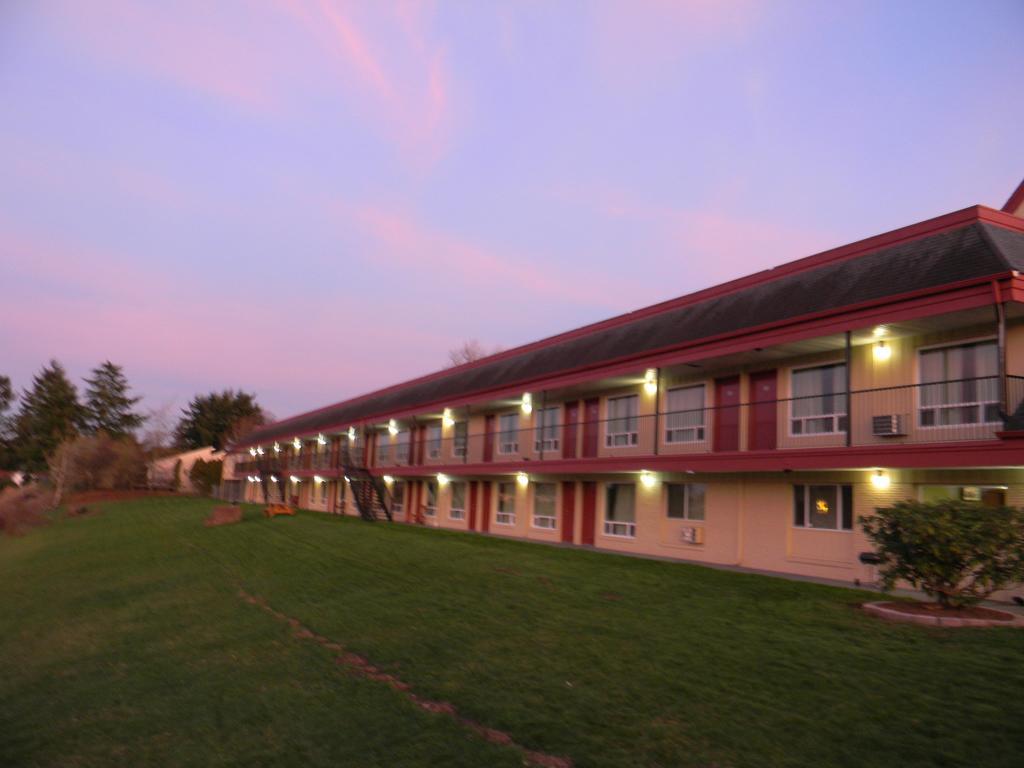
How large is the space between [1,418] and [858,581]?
99.7m

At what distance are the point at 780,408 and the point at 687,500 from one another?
3.81 meters

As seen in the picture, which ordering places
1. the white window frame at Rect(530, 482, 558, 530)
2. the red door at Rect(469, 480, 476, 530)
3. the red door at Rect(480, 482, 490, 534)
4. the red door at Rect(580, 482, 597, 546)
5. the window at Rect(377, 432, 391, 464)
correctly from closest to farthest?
the red door at Rect(580, 482, 597, 546), the white window frame at Rect(530, 482, 558, 530), the red door at Rect(480, 482, 490, 534), the red door at Rect(469, 480, 476, 530), the window at Rect(377, 432, 391, 464)

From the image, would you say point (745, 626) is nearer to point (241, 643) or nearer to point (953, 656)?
A: point (953, 656)

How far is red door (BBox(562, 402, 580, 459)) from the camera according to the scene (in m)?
25.4

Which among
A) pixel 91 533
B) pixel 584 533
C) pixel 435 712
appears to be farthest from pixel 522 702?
pixel 91 533

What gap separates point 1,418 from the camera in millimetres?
90062

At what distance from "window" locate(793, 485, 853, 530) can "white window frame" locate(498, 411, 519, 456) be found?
12.5 m

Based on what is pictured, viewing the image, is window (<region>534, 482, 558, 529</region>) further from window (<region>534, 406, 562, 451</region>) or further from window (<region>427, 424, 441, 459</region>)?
window (<region>427, 424, 441, 459</region>)

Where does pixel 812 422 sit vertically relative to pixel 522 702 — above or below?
above

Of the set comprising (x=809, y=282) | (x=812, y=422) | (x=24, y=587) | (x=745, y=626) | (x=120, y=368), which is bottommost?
(x=24, y=587)

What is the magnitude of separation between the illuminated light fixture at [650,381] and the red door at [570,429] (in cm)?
352

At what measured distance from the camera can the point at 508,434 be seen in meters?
29.2

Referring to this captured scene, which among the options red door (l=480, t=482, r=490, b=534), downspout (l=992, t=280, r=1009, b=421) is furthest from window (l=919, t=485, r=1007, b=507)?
red door (l=480, t=482, r=490, b=534)

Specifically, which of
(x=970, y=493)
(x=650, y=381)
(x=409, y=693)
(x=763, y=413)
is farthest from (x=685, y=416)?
(x=409, y=693)
